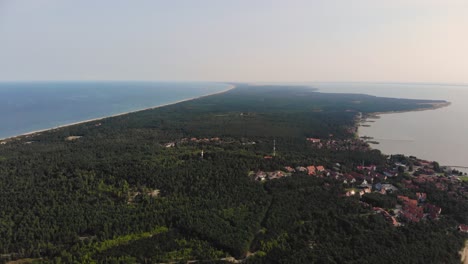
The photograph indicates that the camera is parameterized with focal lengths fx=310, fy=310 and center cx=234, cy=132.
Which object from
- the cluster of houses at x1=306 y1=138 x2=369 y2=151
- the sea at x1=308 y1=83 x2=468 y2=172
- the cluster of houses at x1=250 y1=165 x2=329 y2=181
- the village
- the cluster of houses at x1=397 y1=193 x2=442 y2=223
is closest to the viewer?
the cluster of houses at x1=397 y1=193 x2=442 y2=223

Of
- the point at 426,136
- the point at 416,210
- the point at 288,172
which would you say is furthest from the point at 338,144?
the point at 416,210

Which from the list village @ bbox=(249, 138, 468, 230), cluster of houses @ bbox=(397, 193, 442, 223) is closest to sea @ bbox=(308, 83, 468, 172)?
village @ bbox=(249, 138, 468, 230)

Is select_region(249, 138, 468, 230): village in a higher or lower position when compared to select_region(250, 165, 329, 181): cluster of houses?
lower

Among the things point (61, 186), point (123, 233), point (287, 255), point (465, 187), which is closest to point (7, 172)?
point (61, 186)

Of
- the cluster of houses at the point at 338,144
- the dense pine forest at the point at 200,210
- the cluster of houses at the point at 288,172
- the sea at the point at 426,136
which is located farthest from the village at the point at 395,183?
the sea at the point at 426,136

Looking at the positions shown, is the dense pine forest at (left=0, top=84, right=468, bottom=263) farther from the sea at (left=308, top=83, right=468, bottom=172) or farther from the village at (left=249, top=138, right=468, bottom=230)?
the sea at (left=308, top=83, right=468, bottom=172)

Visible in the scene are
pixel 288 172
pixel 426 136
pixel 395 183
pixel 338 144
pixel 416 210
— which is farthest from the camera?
pixel 426 136

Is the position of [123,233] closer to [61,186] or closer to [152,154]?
[61,186]

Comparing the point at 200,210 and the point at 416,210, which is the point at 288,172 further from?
the point at 200,210
